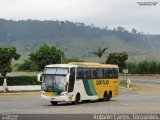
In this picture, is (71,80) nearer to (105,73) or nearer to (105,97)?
(105,73)

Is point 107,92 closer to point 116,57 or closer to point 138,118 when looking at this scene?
point 138,118

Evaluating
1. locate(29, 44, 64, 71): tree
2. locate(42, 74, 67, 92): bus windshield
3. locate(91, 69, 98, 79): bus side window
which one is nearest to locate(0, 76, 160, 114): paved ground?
locate(42, 74, 67, 92): bus windshield

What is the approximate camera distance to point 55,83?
3772cm

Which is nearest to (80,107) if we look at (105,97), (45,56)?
(105,97)

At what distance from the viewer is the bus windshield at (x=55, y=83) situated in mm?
37656

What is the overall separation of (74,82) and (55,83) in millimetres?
1636

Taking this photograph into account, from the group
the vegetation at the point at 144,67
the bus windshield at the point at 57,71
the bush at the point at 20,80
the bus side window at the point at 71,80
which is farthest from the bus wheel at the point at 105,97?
the vegetation at the point at 144,67

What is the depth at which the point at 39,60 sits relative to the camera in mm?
76375

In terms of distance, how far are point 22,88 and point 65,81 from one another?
28984 mm

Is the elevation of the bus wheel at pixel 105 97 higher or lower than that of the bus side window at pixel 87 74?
lower

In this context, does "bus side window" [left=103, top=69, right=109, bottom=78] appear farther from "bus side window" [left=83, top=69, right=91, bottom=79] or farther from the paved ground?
"bus side window" [left=83, top=69, right=91, bottom=79]

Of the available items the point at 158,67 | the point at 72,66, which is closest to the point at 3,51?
the point at 72,66

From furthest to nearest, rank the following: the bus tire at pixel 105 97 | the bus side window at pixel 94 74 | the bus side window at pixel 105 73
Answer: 1. the bus tire at pixel 105 97
2. the bus side window at pixel 105 73
3. the bus side window at pixel 94 74

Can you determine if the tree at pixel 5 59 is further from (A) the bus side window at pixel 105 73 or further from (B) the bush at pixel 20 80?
(A) the bus side window at pixel 105 73
